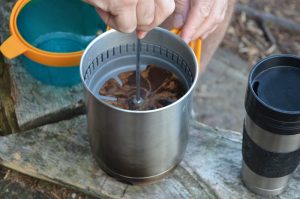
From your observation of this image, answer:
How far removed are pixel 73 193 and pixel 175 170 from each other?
231 millimetres

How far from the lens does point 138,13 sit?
2.94 feet

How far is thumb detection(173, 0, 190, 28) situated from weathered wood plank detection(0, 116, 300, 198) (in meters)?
0.26

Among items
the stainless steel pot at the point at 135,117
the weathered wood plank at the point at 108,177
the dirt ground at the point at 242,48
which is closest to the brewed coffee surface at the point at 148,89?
the stainless steel pot at the point at 135,117

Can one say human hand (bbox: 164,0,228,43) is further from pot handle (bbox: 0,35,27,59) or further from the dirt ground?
the dirt ground

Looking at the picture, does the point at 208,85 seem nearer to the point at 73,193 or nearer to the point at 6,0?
the point at 6,0

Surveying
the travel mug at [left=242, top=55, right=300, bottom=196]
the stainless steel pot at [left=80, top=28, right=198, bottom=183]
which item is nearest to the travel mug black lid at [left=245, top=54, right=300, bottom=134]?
the travel mug at [left=242, top=55, right=300, bottom=196]

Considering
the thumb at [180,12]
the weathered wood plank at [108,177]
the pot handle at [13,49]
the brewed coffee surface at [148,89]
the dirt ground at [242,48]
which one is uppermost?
the thumb at [180,12]

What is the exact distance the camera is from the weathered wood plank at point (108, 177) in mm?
1148

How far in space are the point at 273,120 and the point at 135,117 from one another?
244mm

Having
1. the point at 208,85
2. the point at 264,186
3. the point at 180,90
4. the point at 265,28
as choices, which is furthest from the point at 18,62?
the point at 265,28

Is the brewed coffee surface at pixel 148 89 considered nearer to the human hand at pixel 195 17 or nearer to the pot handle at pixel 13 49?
the human hand at pixel 195 17

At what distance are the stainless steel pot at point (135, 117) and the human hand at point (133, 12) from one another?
0.14 m

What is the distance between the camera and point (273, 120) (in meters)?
0.94

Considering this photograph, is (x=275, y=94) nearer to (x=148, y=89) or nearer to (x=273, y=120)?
(x=273, y=120)
